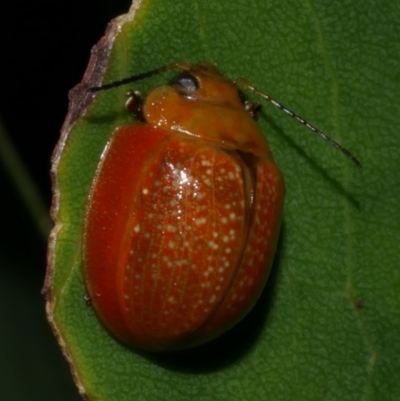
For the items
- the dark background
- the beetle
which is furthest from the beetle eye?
the dark background

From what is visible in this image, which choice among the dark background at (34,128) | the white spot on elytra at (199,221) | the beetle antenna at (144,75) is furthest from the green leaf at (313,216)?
the dark background at (34,128)

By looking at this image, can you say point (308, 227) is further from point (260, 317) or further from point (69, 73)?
point (69, 73)

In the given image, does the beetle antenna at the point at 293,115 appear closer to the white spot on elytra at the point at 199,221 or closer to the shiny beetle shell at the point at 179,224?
the shiny beetle shell at the point at 179,224

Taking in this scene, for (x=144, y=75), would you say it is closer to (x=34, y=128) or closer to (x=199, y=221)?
(x=199, y=221)

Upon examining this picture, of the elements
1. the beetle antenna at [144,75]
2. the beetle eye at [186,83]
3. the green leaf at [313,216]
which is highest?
the beetle antenna at [144,75]

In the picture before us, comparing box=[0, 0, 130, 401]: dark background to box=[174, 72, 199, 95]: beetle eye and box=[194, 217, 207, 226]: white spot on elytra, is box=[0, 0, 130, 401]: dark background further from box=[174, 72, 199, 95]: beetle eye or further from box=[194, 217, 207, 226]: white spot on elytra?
box=[194, 217, 207, 226]: white spot on elytra

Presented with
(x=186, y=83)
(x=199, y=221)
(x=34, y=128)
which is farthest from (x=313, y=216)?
(x=34, y=128)

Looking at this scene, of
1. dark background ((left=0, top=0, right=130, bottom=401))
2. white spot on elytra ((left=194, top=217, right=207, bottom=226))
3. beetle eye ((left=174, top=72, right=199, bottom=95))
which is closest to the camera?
white spot on elytra ((left=194, top=217, right=207, bottom=226))
